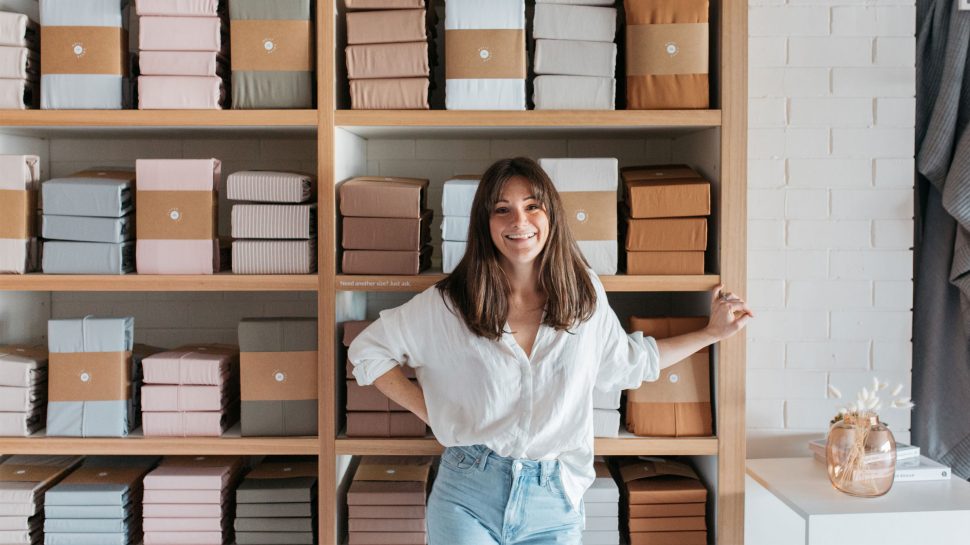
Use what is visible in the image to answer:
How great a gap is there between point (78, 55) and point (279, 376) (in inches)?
45.5

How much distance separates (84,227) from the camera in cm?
240

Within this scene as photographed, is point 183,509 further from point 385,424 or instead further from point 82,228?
point 82,228

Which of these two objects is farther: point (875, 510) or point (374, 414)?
point (374, 414)

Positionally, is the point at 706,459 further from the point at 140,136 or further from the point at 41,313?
the point at 41,313

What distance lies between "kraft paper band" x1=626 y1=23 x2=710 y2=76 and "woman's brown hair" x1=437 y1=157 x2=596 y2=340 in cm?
54

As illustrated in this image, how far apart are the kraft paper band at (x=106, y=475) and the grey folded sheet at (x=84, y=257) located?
0.68 m

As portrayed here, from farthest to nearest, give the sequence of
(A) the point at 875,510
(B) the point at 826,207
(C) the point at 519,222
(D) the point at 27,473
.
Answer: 1. (B) the point at 826,207
2. (D) the point at 27,473
3. (A) the point at 875,510
4. (C) the point at 519,222

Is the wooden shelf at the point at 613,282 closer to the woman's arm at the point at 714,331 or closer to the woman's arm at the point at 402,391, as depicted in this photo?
the woman's arm at the point at 714,331

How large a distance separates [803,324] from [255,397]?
1.90 m

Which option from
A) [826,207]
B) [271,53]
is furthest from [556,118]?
[826,207]

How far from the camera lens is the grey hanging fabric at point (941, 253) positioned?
2703 mm

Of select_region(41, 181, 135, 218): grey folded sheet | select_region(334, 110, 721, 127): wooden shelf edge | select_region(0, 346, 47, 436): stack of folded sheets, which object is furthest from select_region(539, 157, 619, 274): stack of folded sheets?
select_region(0, 346, 47, 436): stack of folded sheets

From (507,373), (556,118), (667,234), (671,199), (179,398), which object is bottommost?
(179,398)

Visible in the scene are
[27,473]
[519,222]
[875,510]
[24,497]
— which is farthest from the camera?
[27,473]
